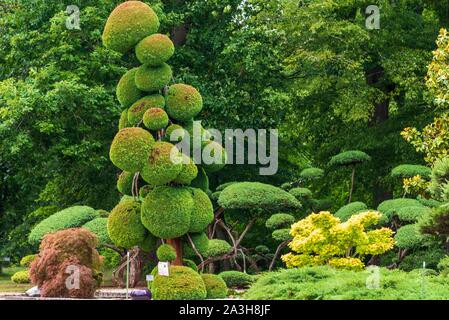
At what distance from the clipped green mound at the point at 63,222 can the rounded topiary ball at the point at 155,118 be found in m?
3.68

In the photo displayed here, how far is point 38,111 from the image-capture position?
20484 millimetres

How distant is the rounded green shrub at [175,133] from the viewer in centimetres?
1620

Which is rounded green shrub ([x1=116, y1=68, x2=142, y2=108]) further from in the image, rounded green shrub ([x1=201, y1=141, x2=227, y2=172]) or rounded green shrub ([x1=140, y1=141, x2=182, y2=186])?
rounded green shrub ([x1=201, y1=141, x2=227, y2=172])

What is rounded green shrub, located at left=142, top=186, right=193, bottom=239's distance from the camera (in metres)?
15.6

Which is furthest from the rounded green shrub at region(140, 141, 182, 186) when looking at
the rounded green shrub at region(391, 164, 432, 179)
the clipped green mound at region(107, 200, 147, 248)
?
the rounded green shrub at region(391, 164, 432, 179)

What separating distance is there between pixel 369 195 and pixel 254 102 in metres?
7.94

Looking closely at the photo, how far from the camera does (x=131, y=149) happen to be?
51.1ft

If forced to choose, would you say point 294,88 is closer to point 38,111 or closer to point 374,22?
point 374,22

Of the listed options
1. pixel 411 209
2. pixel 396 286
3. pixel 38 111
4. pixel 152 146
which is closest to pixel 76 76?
pixel 38 111

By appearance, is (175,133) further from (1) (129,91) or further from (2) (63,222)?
(2) (63,222)

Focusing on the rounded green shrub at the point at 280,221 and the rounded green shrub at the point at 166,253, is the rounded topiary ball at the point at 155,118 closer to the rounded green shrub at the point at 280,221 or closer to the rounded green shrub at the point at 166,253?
the rounded green shrub at the point at 166,253

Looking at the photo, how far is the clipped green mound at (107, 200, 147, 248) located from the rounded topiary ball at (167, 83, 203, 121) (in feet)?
5.83

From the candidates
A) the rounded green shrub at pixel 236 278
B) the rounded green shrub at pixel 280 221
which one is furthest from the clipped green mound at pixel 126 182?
the rounded green shrub at pixel 280 221
